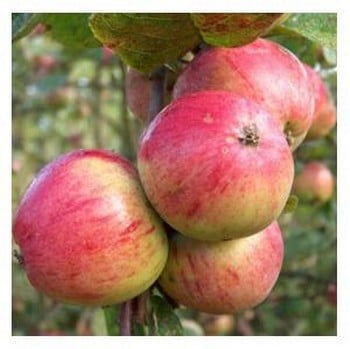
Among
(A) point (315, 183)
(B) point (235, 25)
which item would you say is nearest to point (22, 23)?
(B) point (235, 25)

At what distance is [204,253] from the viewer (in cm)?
89

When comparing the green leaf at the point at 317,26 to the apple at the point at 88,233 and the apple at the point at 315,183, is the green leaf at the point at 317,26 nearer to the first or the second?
the apple at the point at 88,233

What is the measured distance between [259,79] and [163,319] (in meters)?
0.33

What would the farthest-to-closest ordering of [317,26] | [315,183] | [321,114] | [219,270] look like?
[315,183] → [321,114] → [317,26] → [219,270]

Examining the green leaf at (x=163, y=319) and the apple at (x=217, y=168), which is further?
the green leaf at (x=163, y=319)

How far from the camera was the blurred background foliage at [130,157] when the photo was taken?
6.72 ft

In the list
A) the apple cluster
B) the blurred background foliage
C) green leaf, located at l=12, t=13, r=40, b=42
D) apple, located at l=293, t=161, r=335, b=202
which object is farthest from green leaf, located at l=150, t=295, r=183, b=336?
apple, located at l=293, t=161, r=335, b=202

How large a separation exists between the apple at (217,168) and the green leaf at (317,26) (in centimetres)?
21

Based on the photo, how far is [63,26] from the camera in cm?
110

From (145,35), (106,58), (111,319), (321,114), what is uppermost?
(145,35)

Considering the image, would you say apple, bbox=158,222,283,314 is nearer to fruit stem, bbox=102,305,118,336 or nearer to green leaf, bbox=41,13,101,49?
fruit stem, bbox=102,305,118,336

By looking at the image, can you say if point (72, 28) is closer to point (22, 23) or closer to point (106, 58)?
point (22, 23)

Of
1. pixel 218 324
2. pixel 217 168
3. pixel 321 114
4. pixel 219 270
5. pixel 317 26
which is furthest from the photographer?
pixel 218 324

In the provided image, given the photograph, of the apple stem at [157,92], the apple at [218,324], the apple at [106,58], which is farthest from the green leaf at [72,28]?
the apple at [218,324]
